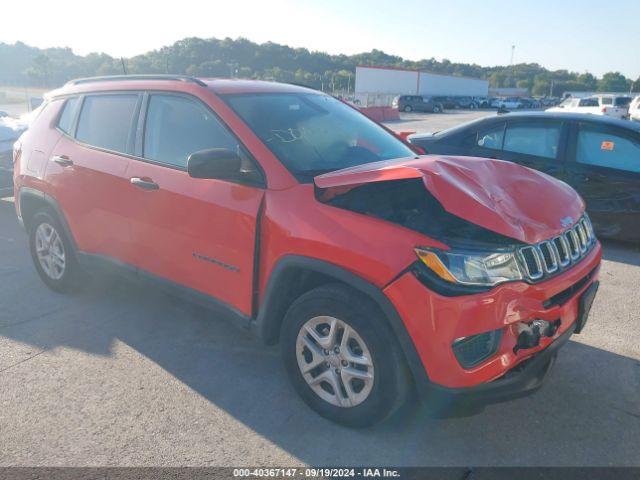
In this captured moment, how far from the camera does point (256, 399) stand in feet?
10.3

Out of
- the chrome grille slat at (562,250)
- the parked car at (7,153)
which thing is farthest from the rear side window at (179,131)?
the parked car at (7,153)

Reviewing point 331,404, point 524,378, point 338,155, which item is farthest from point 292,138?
point 524,378

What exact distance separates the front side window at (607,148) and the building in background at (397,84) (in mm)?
36655

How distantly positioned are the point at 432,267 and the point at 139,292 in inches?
129

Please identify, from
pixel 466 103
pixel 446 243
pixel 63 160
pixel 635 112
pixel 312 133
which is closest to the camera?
pixel 446 243

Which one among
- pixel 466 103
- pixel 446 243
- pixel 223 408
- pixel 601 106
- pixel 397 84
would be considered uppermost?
pixel 397 84

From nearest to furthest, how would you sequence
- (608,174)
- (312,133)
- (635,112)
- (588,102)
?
(312,133)
(608,174)
(635,112)
(588,102)

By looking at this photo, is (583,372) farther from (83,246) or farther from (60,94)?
(60,94)

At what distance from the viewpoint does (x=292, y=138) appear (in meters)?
3.37

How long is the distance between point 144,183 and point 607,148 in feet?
16.5

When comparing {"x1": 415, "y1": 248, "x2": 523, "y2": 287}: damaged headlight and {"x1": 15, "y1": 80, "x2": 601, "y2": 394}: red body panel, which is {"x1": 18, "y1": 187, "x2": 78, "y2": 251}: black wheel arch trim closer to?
{"x1": 15, "y1": 80, "x2": 601, "y2": 394}: red body panel

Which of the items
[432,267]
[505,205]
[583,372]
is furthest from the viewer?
[583,372]

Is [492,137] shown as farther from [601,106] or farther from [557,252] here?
[601,106]

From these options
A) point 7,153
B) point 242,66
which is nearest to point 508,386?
point 7,153
